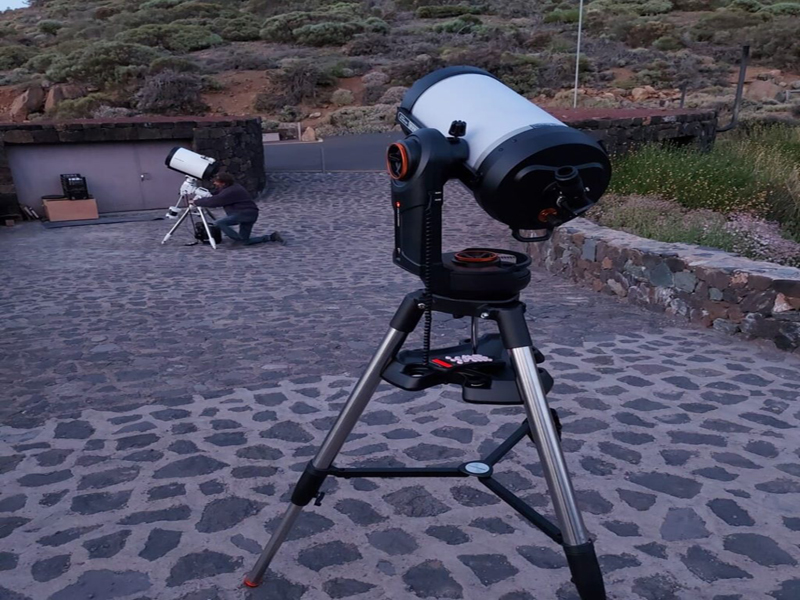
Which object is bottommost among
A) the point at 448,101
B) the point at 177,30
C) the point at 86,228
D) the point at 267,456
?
the point at 86,228

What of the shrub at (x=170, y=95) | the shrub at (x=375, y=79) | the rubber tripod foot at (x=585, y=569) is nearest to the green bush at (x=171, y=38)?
the shrub at (x=170, y=95)

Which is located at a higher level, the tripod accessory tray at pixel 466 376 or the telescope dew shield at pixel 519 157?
the telescope dew shield at pixel 519 157

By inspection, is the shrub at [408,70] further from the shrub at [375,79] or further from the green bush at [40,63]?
the green bush at [40,63]

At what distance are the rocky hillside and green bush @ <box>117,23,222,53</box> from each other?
0.35 feet

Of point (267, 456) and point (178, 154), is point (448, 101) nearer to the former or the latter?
point (267, 456)

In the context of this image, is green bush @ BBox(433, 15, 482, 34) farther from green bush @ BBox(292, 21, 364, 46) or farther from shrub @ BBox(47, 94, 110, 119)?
shrub @ BBox(47, 94, 110, 119)

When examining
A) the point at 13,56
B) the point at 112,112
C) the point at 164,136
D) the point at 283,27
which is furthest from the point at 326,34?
the point at 164,136

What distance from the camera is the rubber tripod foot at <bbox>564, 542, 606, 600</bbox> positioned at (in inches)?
67.7

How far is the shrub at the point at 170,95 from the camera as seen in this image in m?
27.4

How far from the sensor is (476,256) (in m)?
1.98

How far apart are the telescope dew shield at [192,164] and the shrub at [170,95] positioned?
57.1 ft

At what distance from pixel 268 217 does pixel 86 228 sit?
329cm

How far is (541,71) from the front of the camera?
105ft

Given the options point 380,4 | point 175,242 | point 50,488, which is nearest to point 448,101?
point 50,488
